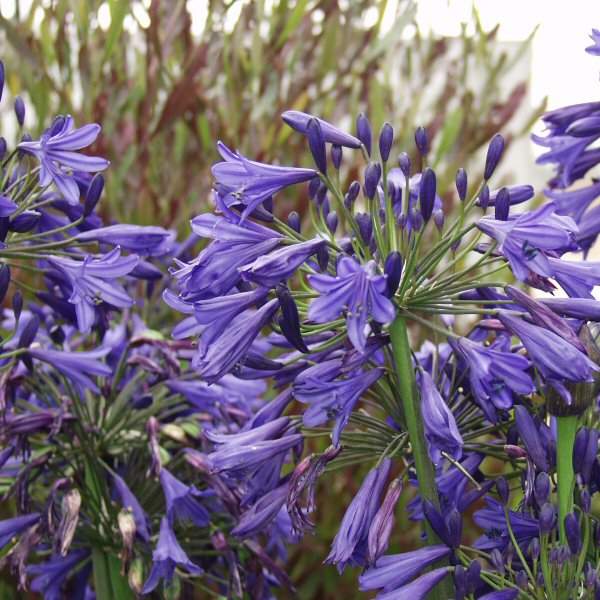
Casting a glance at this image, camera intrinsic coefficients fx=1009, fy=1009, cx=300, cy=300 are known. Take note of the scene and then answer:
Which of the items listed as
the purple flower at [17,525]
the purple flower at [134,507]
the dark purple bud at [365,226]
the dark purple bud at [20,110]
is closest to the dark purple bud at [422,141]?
the dark purple bud at [365,226]

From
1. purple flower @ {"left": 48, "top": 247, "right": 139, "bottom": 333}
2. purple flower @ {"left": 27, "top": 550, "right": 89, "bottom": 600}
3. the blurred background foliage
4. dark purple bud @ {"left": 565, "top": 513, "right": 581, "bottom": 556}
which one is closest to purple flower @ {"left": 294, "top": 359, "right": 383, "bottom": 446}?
dark purple bud @ {"left": 565, "top": 513, "right": 581, "bottom": 556}

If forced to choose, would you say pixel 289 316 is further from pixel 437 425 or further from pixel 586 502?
pixel 586 502

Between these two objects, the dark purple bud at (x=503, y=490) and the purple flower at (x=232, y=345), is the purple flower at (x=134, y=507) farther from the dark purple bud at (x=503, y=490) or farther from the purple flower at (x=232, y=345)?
the dark purple bud at (x=503, y=490)

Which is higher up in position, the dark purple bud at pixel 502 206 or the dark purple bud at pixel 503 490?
the dark purple bud at pixel 502 206

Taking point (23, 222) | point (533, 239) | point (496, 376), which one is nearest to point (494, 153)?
point (533, 239)

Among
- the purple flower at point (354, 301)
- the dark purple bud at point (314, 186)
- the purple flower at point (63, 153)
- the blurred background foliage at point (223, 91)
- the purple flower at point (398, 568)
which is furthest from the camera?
the blurred background foliage at point (223, 91)

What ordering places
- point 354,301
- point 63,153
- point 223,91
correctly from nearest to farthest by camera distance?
1. point 354,301
2. point 63,153
3. point 223,91

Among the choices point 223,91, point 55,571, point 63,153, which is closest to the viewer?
point 63,153
